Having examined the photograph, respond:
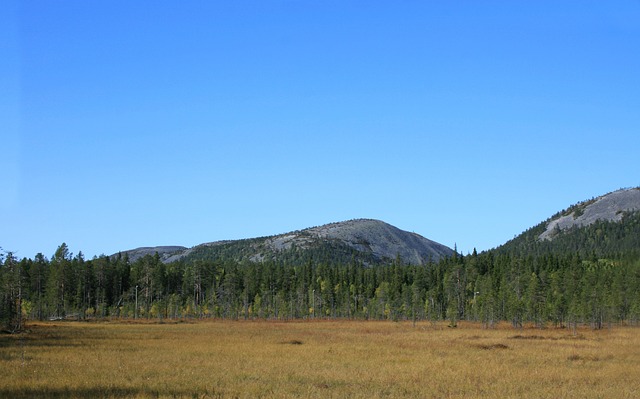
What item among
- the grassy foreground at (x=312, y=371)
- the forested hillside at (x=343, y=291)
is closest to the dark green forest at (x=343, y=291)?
→ the forested hillside at (x=343, y=291)

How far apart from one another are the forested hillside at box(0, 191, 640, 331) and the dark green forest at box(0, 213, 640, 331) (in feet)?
0.98

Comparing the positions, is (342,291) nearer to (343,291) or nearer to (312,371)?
(343,291)

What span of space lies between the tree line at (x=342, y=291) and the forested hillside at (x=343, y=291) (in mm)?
309

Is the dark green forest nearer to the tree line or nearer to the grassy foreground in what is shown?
the tree line

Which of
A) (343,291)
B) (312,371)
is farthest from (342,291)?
(312,371)

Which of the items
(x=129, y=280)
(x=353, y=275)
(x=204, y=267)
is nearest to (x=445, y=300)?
(x=353, y=275)

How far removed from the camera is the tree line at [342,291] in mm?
111500

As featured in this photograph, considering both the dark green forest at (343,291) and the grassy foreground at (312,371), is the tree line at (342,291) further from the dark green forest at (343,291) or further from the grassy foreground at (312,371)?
the grassy foreground at (312,371)

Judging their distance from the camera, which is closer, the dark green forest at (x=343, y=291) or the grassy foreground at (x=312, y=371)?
the grassy foreground at (x=312, y=371)

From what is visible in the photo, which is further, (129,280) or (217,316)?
(129,280)

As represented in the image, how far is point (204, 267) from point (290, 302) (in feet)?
92.7

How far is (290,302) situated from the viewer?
6176 inches

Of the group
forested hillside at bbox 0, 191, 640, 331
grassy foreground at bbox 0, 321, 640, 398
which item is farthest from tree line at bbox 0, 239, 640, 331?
grassy foreground at bbox 0, 321, 640, 398

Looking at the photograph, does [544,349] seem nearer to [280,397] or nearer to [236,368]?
[236,368]
